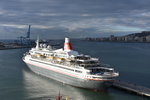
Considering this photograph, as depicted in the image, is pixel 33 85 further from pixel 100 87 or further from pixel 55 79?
pixel 100 87

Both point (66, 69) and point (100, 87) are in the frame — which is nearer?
point (100, 87)

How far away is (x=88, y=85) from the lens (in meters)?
25.2

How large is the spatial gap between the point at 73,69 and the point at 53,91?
3.53 meters

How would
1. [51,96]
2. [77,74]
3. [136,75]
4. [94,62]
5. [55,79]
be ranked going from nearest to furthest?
[51,96], [77,74], [94,62], [55,79], [136,75]

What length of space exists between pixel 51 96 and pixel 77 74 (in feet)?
13.4

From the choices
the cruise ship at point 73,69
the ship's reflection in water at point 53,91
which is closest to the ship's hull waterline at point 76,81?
the cruise ship at point 73,69

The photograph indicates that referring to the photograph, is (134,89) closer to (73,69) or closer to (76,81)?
(76,81)

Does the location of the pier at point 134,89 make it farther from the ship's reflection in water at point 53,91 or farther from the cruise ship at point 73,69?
the ship's reflection in water at point 53,91

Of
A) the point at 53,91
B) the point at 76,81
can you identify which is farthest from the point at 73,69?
the point at 53,91

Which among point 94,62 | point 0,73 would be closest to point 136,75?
point 94,62

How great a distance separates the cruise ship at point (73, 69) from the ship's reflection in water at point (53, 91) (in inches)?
26.8

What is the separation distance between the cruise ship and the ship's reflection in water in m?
0.68

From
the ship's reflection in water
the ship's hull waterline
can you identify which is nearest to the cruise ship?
the ship's hull waterline

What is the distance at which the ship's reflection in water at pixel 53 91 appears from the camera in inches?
934
